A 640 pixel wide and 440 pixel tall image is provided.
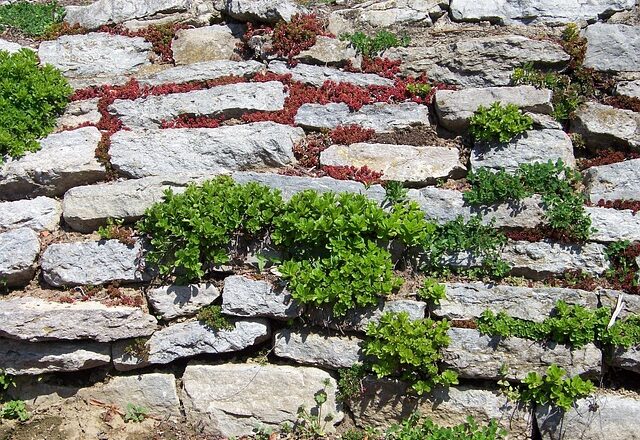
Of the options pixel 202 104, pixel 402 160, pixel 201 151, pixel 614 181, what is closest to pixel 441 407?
pixel 402 160

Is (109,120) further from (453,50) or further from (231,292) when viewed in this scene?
(453,50)

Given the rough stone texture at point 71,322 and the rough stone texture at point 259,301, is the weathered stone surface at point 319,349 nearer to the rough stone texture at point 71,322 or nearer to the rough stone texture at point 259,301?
the rough stone texture at point 259,301

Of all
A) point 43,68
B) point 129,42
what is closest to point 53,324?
point 43,68

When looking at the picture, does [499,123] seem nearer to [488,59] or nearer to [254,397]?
[488,59]

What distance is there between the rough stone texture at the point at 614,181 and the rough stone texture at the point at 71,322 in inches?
234

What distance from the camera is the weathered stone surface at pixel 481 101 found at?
932cm

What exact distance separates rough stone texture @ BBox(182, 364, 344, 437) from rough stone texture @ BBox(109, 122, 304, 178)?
2.81m

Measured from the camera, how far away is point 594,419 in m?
7.54

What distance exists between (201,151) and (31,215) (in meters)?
2.39

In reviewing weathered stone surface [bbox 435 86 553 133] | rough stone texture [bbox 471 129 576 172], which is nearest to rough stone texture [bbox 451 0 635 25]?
weathered stone surface [bbox 435 86 553 133]

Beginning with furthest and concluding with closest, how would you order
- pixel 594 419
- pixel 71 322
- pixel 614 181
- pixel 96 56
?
1. pixel 96 56
2. pixel 614 181
3. pixel 71 322
4. pixel 594 419

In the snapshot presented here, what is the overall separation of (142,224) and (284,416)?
295 centimetres

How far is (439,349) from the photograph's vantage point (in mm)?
7707

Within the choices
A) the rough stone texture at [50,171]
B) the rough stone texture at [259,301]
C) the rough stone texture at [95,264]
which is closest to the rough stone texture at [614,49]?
the rough stone texture at [259,301]
